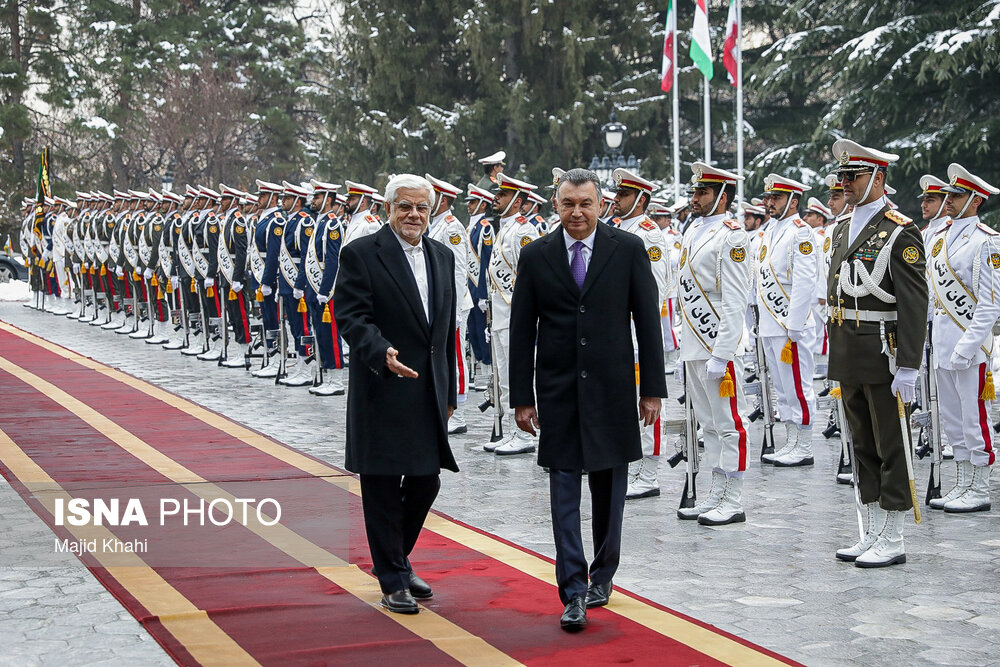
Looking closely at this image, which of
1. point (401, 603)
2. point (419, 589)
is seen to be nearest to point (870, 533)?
point (419, 589)

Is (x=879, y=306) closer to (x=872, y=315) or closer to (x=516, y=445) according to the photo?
(x=872, y=315)

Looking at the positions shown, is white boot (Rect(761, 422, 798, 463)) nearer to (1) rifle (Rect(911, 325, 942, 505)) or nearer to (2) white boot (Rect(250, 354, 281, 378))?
(1) rifle (Rect(911, 325, 942, 505))

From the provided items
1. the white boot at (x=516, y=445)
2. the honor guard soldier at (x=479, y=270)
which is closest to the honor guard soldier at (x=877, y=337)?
the white boot at (x=516, y=445)

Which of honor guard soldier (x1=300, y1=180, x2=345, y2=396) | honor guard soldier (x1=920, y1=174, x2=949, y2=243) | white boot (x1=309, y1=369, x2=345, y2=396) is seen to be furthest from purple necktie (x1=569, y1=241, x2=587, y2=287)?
white boot (x1=309, y1=369, x2=345, y2=396)

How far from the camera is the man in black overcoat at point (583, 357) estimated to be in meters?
6.04

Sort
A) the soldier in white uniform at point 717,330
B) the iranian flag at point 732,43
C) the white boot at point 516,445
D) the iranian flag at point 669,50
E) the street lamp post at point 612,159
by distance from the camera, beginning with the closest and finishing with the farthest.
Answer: the soldier in white uniform at point 717,330 < the white boot at point 516,445 < the street lamp post at point 612,159 < the iranian flag at point 732,43 < the iranian flag at point 669,50

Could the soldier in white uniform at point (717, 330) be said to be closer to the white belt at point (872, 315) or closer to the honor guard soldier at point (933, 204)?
the white belt at point (872, 315)

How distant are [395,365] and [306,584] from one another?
1.34 m

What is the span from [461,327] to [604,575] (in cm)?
628

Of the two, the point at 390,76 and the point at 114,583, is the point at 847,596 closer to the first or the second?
the point at 114,583

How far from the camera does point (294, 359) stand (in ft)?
56.6

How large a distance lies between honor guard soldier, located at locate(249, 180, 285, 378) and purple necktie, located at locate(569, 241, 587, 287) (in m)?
9.76

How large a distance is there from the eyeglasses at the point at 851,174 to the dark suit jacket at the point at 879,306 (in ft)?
0.71

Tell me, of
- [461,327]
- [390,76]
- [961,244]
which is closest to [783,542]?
[961,244]
